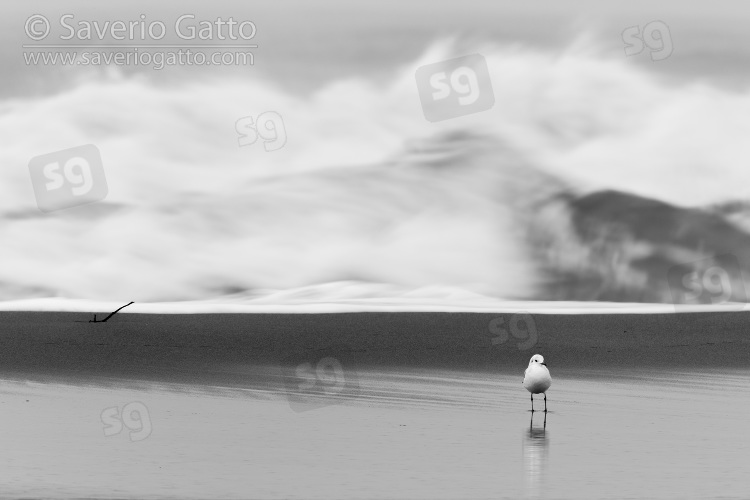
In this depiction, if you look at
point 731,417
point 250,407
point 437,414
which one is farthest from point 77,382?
point 731,417

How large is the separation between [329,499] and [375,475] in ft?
5.28

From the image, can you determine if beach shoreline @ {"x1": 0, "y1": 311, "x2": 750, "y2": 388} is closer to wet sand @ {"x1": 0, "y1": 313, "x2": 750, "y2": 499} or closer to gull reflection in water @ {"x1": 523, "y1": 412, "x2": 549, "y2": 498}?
wet sand @ {"x1": 0, "y1": 313, "x2": 750, "y2": 499}

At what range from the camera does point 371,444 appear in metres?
17.8
